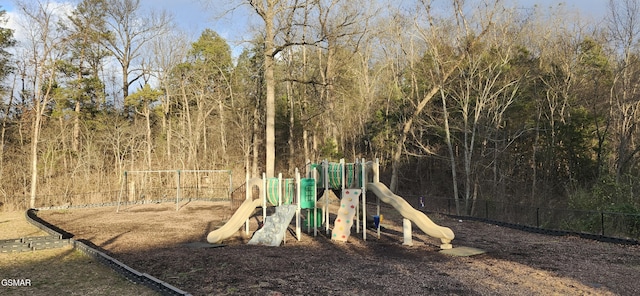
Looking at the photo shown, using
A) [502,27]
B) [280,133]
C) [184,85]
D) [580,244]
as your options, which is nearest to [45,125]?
[184,85]

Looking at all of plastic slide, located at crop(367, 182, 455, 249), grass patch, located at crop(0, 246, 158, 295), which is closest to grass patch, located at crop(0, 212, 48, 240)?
grass patch, located at crop(0, 246, 158, 295)

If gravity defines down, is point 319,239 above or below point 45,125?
below

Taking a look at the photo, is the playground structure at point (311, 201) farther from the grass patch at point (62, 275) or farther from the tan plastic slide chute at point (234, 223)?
the grass patch at point (62, 275)

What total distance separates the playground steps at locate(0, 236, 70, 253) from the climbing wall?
6215 mm

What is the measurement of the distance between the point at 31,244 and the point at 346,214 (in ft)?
23.2

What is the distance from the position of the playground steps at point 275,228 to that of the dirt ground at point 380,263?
29 cm

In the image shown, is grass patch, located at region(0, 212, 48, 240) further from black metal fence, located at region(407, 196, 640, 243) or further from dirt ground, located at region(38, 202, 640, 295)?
black metal fence, located at region(407, 196, 640, 243)

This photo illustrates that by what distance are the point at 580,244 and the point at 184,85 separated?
28697 mm

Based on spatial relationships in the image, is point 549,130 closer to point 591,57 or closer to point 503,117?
point 503,117

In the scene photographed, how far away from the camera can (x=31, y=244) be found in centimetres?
948

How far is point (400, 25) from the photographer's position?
911 inches

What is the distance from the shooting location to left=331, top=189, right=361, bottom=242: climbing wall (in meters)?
11.0

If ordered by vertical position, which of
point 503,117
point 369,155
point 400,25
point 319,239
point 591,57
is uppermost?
point 400,25

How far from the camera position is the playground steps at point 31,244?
9.26 metres
